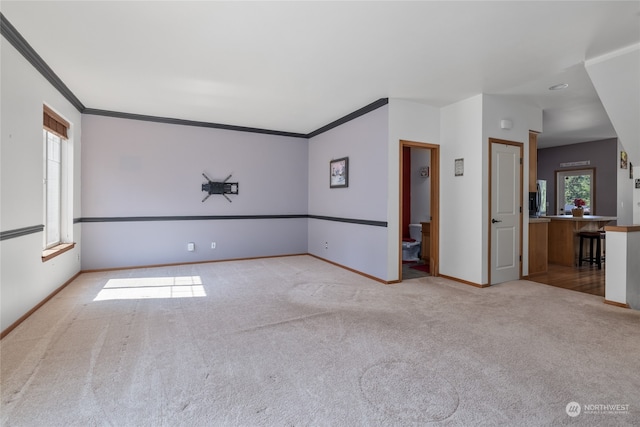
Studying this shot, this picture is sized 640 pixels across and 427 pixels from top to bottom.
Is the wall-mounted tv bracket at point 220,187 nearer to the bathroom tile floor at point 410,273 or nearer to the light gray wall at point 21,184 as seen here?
the light gray wall at point 21,184

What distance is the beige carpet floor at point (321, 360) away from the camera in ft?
6.01

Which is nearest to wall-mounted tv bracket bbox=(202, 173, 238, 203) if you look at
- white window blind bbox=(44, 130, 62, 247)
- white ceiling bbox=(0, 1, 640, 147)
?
white ceiling bbox=(0, 1, 640, 147)

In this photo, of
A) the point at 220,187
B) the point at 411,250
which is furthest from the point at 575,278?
the point at 220,187

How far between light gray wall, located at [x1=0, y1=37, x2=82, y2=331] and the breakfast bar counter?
7614mm

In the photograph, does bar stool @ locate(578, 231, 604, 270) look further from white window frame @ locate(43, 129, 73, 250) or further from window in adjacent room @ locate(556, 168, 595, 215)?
white window frame @ locate(43, 129, 73, 250)

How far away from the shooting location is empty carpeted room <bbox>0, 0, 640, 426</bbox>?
82.3 inches

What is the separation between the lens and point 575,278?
5020mm

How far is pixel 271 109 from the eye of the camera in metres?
5.25

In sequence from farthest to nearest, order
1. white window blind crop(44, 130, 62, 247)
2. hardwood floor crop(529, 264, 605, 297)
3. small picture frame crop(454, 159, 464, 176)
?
small picture frame crop(454, 159, 464, 176), hardwood floor crop(529, 264, 605, 297), white window blind crop(44, 130, 62, 247)

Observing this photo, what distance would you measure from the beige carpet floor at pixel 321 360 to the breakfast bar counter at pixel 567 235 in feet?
7.55

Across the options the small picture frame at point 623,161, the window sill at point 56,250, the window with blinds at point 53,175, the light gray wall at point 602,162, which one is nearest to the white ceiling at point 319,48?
the window with blinds at point 53,175

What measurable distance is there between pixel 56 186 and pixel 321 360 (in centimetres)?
445

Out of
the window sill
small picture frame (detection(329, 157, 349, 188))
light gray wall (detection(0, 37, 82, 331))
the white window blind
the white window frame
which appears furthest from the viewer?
small picture frame (detection(329, 157, 349, 188))

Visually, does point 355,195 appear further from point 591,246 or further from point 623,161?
point 623,161
